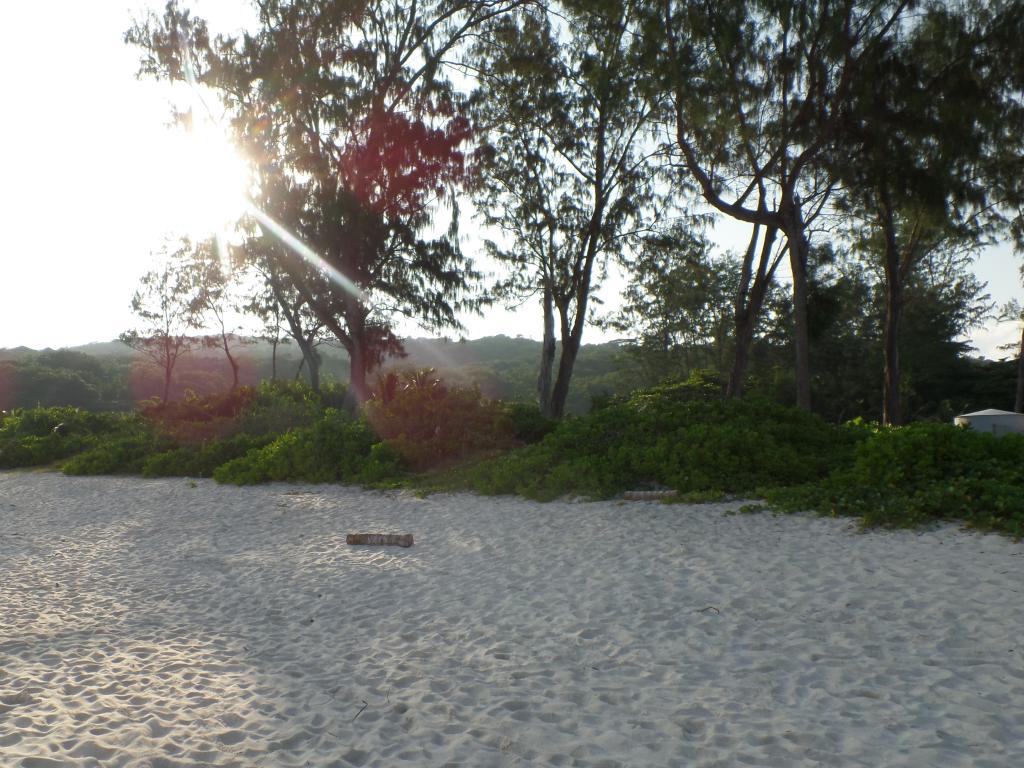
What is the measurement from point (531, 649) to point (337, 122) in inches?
663

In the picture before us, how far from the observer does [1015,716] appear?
12.4ft

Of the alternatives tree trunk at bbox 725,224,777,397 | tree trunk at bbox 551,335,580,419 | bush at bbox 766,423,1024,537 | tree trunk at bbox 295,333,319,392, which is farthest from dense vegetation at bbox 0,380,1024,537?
tree trunk at bbox 295,333,319,392

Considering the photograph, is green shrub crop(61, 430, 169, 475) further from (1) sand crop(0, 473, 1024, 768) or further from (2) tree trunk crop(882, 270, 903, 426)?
(2) tree trunk crop(882, 270, 903, 426)

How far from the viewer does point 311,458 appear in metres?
14.2

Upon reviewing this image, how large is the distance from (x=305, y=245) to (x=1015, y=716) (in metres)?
18.5

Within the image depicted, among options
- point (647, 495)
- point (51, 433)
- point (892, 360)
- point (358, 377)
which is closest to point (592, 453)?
point (647, 495)

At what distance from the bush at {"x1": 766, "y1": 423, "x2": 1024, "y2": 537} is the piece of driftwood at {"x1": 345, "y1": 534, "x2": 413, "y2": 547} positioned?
4.35 metres

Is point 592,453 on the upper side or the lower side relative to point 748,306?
lower

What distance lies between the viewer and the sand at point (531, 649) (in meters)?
3.68

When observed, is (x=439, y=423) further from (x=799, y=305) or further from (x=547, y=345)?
(x=547, y=345)

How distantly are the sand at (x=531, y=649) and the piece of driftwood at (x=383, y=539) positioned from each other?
27 cm

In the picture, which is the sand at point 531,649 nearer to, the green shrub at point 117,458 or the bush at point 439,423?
the bush at point 439,423

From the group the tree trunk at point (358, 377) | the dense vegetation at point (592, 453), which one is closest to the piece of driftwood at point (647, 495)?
the dense vegetation at point (592, 453)

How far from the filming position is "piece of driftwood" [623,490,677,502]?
10.3m
